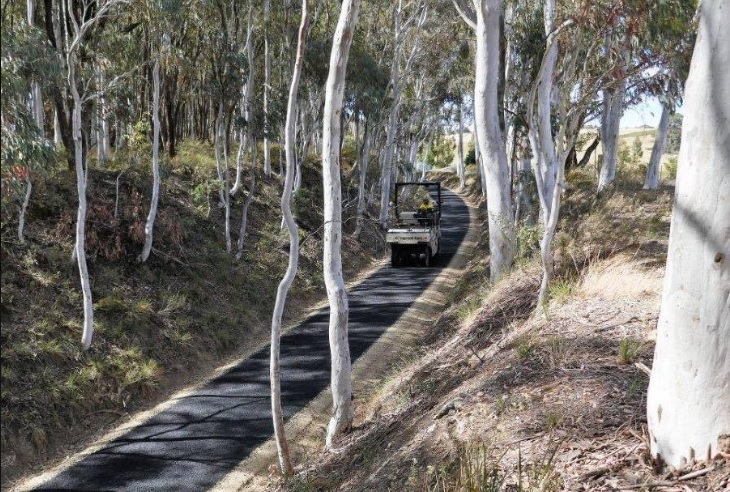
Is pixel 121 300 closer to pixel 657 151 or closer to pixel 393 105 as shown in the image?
pixel 393 105

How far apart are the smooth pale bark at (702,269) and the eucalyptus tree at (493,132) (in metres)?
8.94

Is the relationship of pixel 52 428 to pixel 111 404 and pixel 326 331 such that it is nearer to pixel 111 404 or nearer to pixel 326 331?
pixel 111 404

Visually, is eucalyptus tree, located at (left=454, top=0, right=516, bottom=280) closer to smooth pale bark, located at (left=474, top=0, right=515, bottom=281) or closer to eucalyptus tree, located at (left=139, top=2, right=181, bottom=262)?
smooth pale bark, located at (left=474, top=0, right=515, bottom=281)

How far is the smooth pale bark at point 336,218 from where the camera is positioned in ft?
27.2

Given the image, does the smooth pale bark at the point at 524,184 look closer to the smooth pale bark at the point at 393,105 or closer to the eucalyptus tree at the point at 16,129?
the smooth pale bark at the point at 393,105

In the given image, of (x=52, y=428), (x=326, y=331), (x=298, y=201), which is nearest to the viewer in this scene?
(x=52, y=428)

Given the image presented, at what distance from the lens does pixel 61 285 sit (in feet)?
40.4

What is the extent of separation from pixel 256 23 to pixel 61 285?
1226 cm

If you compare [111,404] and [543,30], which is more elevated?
[543,30]

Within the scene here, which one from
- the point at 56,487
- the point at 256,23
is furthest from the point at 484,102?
the point at 256,23

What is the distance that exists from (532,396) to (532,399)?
0.25ft

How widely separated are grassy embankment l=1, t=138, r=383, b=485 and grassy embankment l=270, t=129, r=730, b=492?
2.79 m

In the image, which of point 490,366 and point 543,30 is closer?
point 490,366

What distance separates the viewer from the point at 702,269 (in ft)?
11.0
